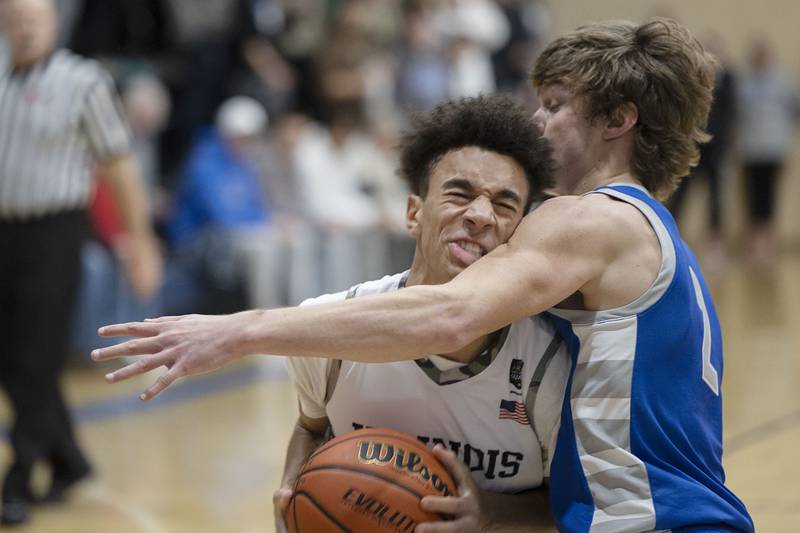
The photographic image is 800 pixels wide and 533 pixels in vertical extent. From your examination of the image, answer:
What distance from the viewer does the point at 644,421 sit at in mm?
2566

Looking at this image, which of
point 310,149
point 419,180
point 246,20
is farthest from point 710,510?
point 246,20

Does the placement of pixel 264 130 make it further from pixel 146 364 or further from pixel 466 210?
pixel 146 364

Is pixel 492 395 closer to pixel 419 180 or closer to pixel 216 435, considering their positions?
pixel 419 180

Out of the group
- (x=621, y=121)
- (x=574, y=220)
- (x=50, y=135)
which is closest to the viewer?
(x=574, y=220)

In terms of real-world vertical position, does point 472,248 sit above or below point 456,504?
above

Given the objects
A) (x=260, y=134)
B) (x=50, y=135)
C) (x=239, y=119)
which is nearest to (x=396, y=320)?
(x=50, y=135)

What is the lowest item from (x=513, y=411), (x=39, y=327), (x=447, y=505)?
(x=39, y=327)

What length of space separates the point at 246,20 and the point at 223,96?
2.64 ft

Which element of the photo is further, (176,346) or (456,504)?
(456,504)

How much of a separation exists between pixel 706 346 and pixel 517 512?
60cm

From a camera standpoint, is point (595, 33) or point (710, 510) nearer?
point (710, 510)

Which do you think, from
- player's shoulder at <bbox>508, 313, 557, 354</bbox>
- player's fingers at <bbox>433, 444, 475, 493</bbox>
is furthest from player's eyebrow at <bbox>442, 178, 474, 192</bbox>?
player's fingers at <bbox>433, 444, 475, 493</bbox>

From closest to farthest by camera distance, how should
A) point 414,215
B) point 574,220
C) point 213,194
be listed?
point 574,220
point 414,215
point 213,194

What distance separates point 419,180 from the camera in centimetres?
297
